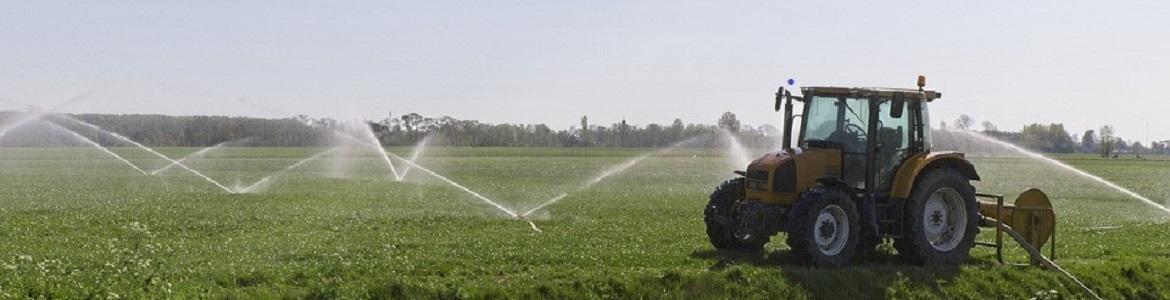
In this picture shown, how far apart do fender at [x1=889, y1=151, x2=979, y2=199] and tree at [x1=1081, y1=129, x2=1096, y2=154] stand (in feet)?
469

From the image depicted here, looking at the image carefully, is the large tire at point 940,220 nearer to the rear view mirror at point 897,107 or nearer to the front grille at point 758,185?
the rear view mirror at point 897,107

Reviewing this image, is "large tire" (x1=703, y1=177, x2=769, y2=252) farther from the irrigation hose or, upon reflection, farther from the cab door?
the irrigation hose

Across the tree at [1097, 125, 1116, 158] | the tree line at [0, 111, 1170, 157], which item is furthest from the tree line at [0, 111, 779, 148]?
the tree at [1097, 125, 1116, 158]

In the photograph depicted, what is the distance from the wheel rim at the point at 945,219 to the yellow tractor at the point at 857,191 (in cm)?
2

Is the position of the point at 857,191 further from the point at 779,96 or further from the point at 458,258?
the point at 458,258

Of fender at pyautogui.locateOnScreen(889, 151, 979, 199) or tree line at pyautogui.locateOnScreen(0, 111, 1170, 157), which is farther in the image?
tree line at pyautogui.locateOnScreen(0, 111, 1170, 157)

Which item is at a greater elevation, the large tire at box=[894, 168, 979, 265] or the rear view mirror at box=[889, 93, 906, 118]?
the rear view mirror at box=[889, 93, 906, 118]

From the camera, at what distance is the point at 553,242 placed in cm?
1972

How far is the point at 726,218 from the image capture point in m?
18.4

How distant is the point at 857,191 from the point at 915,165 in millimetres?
1052

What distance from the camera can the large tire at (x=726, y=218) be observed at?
18391mm

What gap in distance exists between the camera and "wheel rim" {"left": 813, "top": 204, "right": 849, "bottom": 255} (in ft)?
54.8

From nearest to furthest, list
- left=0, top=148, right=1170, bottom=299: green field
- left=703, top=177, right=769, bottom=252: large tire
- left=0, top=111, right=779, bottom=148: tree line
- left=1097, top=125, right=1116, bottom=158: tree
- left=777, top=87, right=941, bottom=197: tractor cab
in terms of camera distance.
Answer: left=0, top=148, right=1170, bottom=299: green field, left=777, top=87, right=941, bottom=197: tractor cab, left=703, top=177, right=769, bottom=252: large tire, left=0, top=111, right=779, bottom=148: tree line, left=1097, top=125, right=1116, bottom=158: tree

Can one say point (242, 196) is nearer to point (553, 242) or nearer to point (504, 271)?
point (553, 242)
